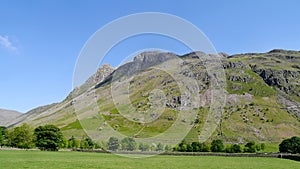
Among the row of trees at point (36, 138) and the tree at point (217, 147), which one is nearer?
the row of trees at point (36, 138)

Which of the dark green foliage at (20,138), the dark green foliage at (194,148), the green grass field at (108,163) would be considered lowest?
the dark green foliage at (194,148)

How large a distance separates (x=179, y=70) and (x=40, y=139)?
8880 centimetres

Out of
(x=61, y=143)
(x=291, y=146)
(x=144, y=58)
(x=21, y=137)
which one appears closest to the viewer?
(x=144, y=58)

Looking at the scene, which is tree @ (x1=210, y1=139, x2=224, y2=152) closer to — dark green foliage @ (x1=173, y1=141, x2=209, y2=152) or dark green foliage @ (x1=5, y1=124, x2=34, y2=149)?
dark green foliage @ (x1=173, y1=141, x2=209, y2=152)

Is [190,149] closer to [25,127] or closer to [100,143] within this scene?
[100,143]

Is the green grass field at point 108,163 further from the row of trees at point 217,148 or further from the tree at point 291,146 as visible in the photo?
the row of trees at point 217,148

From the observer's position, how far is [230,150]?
128750 mm

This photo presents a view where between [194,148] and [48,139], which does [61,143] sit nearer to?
[48,139]

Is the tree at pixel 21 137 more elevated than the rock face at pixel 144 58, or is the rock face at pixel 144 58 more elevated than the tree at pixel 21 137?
the rock face at pixel 144 58

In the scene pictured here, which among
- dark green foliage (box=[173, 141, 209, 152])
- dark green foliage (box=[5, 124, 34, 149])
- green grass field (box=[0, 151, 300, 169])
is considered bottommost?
dark green foliage (box=[173, 141, 209, 152])

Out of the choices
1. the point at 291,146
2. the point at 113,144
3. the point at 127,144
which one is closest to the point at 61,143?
the point at 113,144

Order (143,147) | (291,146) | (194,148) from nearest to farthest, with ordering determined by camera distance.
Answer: (291,146) < (194,148) < (143,147)

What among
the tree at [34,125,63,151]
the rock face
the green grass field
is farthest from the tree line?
the rock face

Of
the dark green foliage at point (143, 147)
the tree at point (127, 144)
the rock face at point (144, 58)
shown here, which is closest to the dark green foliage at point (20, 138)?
the tree at point (127, 144)
